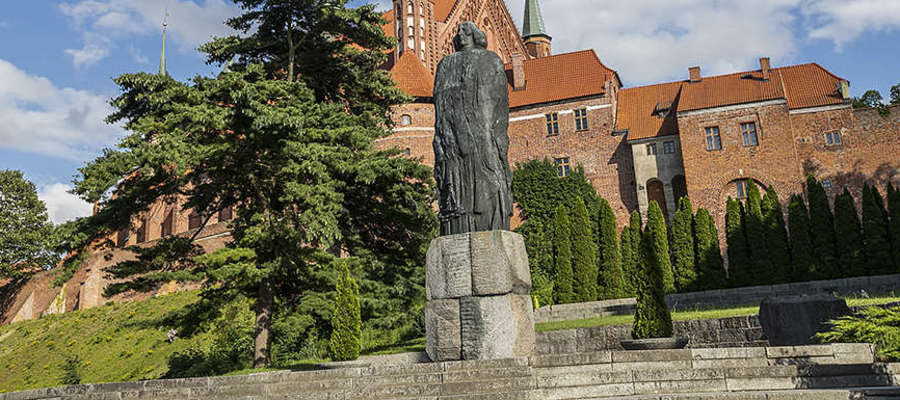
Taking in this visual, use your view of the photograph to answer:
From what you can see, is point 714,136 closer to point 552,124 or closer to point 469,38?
point 552,124

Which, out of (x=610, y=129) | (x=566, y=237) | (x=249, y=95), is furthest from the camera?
(x=610, y=129)

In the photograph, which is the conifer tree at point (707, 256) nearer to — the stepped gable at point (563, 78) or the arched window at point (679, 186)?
the arched window at point (679, 186)

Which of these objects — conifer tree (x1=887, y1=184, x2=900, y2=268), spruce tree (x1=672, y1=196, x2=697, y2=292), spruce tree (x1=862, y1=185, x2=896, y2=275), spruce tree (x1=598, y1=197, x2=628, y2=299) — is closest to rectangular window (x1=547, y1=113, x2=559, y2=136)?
spruce tree (x1=598, y1=197, x2=628, y2=299)

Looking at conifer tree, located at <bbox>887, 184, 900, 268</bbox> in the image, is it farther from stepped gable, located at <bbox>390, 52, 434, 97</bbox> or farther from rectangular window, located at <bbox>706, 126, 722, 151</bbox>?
stepped gable, located at <bbox>390, 52, 434, 97</bbox>

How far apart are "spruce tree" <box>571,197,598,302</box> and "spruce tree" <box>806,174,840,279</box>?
28.6 ft

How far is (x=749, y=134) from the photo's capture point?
3544cm

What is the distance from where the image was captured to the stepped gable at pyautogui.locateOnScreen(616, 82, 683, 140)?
38.2 metres

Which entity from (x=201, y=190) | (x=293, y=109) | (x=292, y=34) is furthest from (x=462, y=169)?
(x=292, y=34)

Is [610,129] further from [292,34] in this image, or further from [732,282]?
[292,34]

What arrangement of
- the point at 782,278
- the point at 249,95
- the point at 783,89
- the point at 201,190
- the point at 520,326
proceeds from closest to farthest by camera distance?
the point at 520,326 → the point at 249,95 → the point at 201,190 → the point at 782,278 → the point at 783,89

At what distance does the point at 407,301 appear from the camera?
1817 centimetres

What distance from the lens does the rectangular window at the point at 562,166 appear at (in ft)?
129

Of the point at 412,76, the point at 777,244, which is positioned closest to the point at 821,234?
the point at 777,244

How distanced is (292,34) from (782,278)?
2044 centimetres
